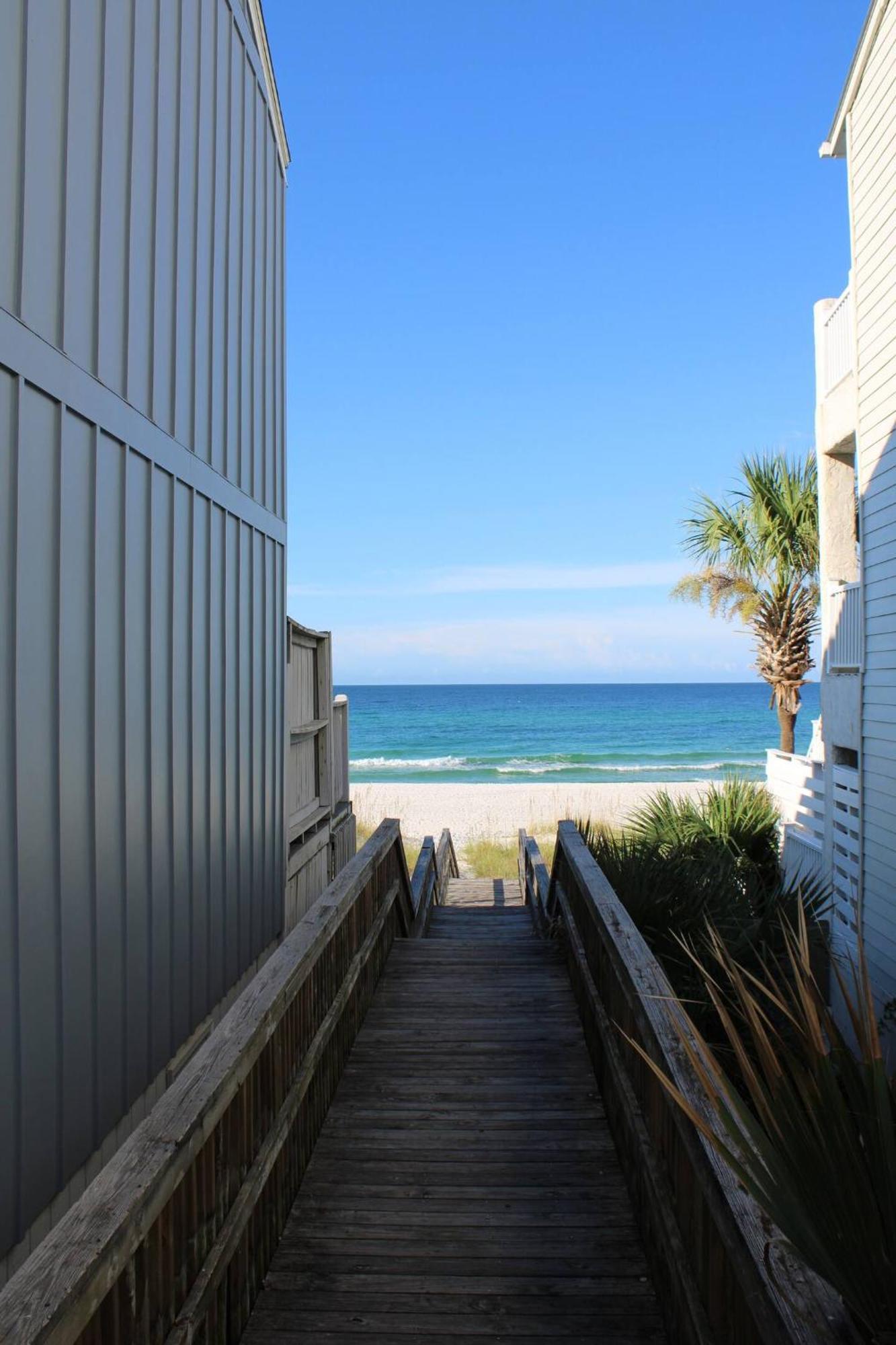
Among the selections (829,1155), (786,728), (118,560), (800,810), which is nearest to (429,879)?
(800,810)

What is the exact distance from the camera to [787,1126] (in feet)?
5.89

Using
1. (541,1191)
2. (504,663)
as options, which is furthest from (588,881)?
(504,663)

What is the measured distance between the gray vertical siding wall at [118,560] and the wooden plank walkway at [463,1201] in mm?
823

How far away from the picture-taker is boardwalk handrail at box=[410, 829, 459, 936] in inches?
338

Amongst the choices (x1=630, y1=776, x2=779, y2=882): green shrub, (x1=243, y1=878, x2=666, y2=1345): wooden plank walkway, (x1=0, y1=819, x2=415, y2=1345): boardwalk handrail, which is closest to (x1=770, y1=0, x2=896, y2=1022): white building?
(x1=630, y1=776, x2=779, y2=882): green shrub

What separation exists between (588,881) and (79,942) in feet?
7.95

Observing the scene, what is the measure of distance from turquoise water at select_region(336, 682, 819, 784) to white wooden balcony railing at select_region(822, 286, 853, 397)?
26.8m

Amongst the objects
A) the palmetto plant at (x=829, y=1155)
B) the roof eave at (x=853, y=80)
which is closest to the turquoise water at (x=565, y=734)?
the roof eave at (x=853, y=80)

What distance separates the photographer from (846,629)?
9.18 m

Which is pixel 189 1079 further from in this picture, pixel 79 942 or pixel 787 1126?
pixel 787 1126

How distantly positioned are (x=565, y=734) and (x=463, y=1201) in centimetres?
5942

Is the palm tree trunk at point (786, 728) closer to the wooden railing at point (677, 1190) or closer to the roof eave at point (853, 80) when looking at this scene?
the roof eave at point (853, 80)

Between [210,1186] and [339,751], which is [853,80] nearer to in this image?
[339,751]

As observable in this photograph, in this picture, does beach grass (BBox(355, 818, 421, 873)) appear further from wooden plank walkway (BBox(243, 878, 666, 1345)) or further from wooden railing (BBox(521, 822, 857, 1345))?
wooden railing (BBox(521, 822, 857, 1345))
